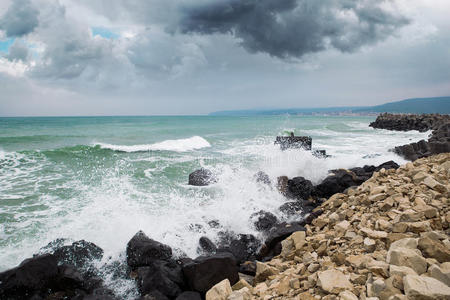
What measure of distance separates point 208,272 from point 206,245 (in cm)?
115

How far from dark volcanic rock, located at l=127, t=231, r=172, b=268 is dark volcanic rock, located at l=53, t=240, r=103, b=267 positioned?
1.90ft

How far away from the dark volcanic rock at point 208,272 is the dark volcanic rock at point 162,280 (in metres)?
0.13

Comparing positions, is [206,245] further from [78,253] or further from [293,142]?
[293,142]

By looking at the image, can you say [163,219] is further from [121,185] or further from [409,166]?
[409,166]

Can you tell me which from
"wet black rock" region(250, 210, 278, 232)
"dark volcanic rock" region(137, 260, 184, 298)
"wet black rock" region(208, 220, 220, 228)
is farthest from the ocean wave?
"dark volcanic rock" region(137, 260, 184, 298)

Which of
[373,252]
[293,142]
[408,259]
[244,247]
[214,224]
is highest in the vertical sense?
[293,142]

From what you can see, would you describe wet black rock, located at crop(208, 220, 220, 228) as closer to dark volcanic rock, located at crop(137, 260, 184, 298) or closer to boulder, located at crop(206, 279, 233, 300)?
dark volcanic rock, located at crop(137, 260, 184, 298)

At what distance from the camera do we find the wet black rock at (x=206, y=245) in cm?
466

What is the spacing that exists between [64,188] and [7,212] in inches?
83.4

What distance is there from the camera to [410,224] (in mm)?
3289

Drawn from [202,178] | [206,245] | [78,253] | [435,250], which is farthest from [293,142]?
[435,250]

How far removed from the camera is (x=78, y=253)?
432cm

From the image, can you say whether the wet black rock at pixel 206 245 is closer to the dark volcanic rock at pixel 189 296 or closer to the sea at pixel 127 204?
the sea at pixel 127 204

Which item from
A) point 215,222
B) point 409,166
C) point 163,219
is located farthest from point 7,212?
point 409,166
